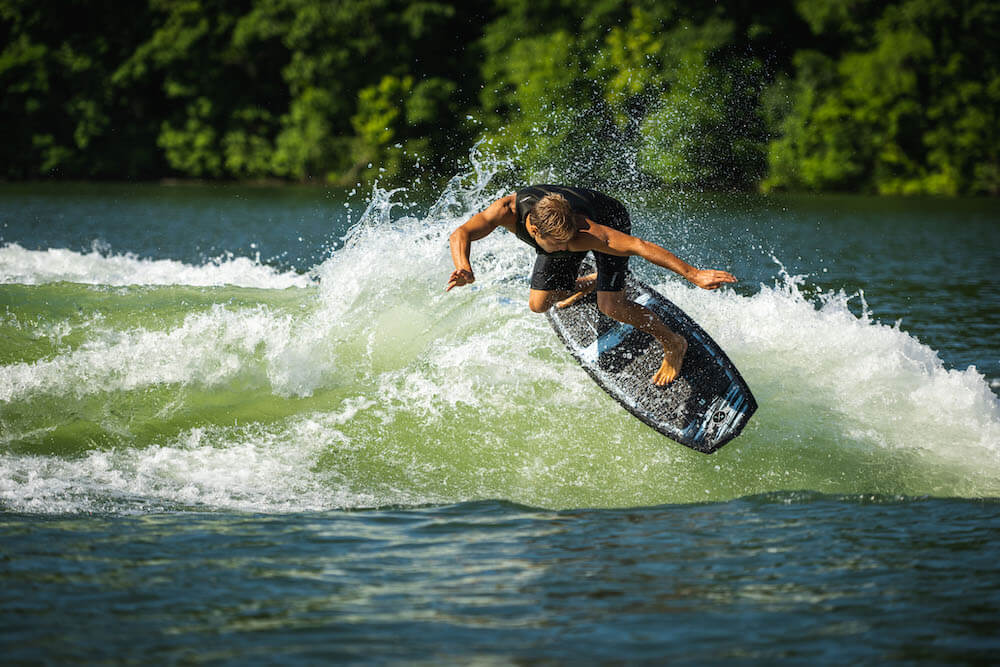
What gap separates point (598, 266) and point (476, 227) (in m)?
0.85

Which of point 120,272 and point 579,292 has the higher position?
point 579,292

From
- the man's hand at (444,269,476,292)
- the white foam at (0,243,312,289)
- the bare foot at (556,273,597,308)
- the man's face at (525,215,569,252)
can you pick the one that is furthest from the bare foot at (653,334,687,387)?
the white foam at (0,243,312,289)

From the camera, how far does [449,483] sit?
6.16 metres

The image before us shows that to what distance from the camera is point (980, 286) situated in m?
14.8

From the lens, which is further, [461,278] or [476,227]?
[476,227]

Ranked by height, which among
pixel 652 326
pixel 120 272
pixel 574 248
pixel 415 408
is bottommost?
pixel 415 408

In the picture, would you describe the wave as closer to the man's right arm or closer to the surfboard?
the surfboard

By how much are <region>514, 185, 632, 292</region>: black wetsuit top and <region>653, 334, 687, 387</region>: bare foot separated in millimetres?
509

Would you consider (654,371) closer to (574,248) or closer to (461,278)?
(574,248)

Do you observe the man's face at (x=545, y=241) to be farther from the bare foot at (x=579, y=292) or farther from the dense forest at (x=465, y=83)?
the dense forest at (x=465, y=83)

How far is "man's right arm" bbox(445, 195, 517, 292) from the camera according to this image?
6.21 metres

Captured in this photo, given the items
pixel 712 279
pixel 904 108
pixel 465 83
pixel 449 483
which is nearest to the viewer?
pixel 712 279

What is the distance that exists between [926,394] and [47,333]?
6.49 m

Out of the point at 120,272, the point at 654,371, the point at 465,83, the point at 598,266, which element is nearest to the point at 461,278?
the point at 598,266
